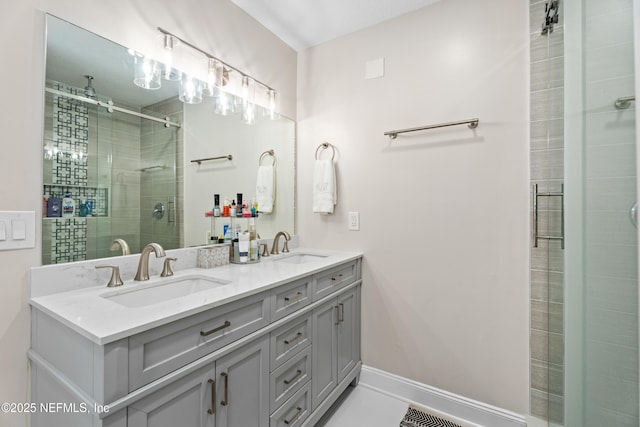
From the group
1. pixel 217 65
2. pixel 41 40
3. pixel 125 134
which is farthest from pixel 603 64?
pixel 41 40

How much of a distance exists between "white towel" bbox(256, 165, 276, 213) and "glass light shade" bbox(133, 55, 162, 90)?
2.64 ft

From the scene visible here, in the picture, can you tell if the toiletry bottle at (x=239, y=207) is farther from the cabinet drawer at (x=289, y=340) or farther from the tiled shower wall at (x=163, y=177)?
the cabinet drawer at (x=289, y=340)

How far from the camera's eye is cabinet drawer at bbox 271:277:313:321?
1228mm

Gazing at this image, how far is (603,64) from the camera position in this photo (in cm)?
90

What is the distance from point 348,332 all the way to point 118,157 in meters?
1.56

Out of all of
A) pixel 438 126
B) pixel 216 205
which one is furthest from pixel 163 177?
pixel 438 126

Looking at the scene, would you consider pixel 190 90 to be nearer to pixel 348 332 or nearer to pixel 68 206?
pixel 68 206

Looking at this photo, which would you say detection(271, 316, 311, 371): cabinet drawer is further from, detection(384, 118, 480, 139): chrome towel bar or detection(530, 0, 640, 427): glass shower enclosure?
detection(384, 118, 480, 139): chrome towel bar

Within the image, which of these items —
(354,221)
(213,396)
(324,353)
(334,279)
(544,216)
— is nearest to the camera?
(213,396)

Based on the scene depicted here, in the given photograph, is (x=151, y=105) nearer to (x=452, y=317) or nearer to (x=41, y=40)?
(x=41, y=40)

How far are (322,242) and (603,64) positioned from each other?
169 cm

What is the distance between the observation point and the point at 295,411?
4.43 ft

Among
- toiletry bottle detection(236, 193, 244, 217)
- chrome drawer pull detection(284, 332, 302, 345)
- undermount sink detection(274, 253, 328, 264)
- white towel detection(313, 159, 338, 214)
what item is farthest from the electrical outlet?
chrome drawer pull detection(284, 332, 302, 345)

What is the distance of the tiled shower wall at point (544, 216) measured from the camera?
1.37 m
